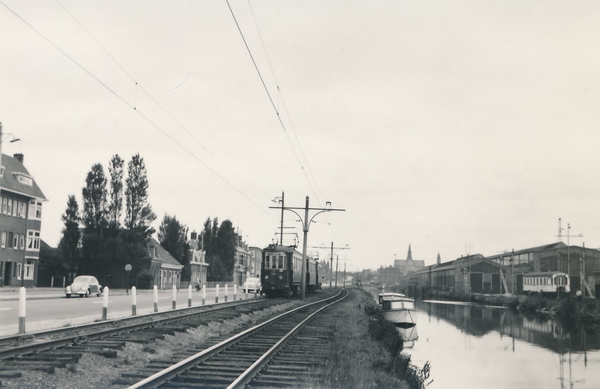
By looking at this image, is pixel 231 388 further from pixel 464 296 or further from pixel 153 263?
pixel 464 296

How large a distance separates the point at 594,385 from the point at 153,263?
180 ft

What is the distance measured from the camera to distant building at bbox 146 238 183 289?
67.0 meters

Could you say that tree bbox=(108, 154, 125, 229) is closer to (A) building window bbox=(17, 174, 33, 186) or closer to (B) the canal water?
(A) building window bbox=(17, 174, 33, 186)

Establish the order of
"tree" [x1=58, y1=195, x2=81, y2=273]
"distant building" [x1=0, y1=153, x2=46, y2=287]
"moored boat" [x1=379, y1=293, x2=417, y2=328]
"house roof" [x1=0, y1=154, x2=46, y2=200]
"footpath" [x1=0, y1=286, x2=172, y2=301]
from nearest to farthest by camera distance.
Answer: "footpath" [x1=0, y1=286, x2=172, y2=301], "moored boat" [x1=379, y1=293, x2=417, y2=328], "distant building" [x1=0, y1=153, x2=46, y2=287], "house roof" [x1=0, y1=154, x2=46, y2=200], "tree" [x1=58, y1=195, x2=81, y2=273]

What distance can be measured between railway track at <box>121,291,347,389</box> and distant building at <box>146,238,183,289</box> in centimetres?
5085

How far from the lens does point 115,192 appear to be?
199ft

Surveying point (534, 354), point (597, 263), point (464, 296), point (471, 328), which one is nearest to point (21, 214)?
point (471, 328)

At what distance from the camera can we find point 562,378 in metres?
20.6

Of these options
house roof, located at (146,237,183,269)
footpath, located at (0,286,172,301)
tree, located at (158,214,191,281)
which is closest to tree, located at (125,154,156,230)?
house roof, located at (146,237,183,269)

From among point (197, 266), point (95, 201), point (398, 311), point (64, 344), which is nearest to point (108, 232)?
point (95, 201)

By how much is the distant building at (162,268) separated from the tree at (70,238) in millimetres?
7236

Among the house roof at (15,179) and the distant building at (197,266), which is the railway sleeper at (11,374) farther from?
the distant building at (197,266)

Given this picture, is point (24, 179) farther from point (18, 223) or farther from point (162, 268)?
point (162, 268)

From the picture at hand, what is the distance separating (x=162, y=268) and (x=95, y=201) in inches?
590
